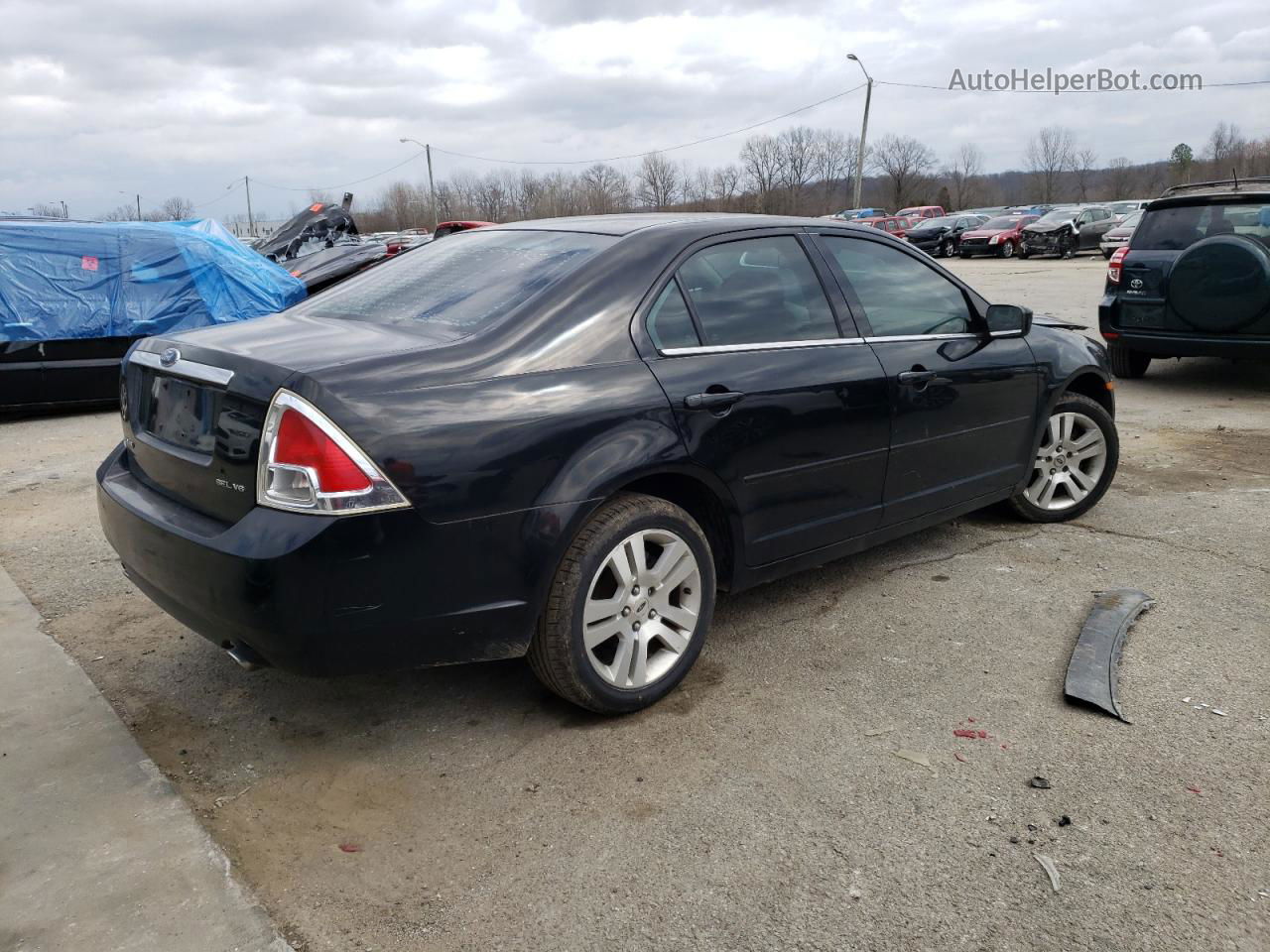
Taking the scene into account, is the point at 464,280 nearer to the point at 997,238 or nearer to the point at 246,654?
the point at 246,654

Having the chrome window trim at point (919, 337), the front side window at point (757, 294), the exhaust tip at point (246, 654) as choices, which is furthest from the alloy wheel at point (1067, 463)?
the exhaust tip at point (246, 654)

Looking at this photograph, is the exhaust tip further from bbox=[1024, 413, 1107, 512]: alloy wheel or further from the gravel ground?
bbox=[1024, 413, 1107, 512]: alloy wheel

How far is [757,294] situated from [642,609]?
126 centimetres

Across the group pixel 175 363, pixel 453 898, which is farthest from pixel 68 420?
pixel 453 898

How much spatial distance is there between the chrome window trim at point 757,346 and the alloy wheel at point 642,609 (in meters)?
0.61

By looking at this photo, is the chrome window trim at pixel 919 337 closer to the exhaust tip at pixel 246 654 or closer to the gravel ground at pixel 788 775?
the gravel ground at pixel 788 775

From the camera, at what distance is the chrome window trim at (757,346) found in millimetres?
3381

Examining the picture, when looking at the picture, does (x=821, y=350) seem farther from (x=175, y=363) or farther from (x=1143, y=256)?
(x=1143, y=256)

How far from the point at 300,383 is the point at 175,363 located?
0.67 meters

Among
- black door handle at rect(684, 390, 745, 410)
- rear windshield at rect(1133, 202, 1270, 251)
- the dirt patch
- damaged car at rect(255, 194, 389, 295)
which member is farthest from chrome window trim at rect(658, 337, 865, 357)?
damaged car at rect(255, 194, 389, 295)

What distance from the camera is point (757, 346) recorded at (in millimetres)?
3600

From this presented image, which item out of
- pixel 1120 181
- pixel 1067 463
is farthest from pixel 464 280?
pixel 1120 181

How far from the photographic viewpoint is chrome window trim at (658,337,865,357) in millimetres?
3381

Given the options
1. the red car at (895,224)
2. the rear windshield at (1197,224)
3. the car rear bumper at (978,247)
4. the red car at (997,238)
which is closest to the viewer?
the rear windshield at (1197,224)
